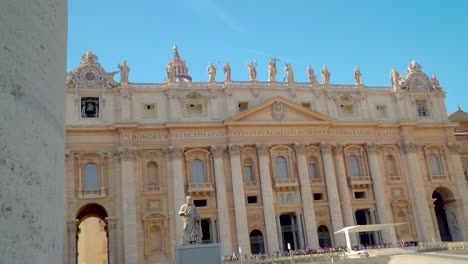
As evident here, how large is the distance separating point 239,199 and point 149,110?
34.3 ft

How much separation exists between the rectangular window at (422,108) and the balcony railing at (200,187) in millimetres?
22592

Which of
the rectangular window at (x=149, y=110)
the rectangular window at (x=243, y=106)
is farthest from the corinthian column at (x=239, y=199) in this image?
the rectangular window at (x=149, y=110)

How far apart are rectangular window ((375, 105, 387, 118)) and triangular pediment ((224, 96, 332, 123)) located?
6232 millimetres

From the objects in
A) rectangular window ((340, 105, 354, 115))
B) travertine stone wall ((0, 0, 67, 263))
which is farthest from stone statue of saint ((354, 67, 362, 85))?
travertine stone wall ((0, 0, 67, 263))

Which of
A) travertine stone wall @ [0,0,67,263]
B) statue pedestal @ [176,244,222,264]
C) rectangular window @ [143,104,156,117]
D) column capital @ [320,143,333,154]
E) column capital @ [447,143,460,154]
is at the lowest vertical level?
statue pedestal @ [176,244,222,264]

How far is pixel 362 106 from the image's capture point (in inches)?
1729

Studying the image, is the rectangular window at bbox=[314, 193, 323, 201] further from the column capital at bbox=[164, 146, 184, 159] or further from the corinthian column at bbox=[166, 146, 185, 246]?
the column capital at bbox=[164, 146, 184, 159]

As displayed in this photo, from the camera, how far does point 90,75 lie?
38.6 m

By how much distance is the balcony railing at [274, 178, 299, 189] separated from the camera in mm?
38719

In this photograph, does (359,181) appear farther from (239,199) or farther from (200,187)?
(200,187)

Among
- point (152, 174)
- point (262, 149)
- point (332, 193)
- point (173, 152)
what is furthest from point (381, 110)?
point (152, 174)

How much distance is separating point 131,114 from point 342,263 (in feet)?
65.6

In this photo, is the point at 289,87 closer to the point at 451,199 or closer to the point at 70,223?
the point at 451,199

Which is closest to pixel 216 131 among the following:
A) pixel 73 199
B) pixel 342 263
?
pixel 73 199
